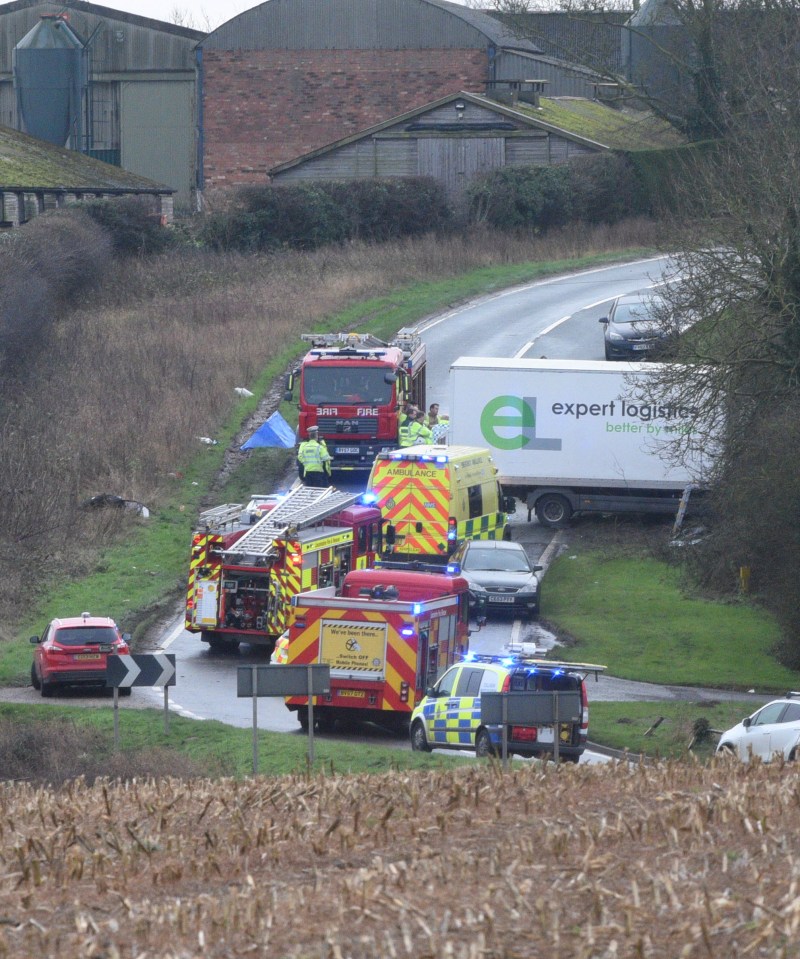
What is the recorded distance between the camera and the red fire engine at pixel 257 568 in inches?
975

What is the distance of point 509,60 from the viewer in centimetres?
7062

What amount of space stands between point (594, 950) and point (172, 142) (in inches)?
2685

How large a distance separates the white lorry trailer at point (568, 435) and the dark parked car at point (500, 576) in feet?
17.0

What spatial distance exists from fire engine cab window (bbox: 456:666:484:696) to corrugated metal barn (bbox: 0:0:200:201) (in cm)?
5550

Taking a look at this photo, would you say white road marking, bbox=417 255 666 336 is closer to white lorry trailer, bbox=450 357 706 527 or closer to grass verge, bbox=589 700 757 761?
white lorry trailer, bbox=450 357 706 527

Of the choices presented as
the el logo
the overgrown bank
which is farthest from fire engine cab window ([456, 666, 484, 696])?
the el logo

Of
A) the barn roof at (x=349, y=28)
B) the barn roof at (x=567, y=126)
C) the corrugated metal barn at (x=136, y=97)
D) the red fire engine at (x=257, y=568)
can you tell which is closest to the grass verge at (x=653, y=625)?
the red fire engine at (x=257, y=568)

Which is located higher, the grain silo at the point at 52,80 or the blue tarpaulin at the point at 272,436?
the grain silo at the point at 52,80

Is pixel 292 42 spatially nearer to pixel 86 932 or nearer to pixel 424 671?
pixel 424 671

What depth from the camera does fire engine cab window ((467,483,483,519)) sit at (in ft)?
100

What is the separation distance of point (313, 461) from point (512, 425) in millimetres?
4454

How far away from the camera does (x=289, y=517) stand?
25.9m

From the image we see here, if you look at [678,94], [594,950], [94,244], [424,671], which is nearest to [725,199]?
[424,671]

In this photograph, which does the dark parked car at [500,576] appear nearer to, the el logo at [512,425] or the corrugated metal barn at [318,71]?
the el logo at [512,425]
